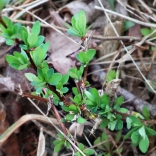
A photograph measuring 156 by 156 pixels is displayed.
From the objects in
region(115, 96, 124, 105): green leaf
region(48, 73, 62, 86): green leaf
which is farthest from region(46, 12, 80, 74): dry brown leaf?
region(48, 73, 62, 86): green leaf

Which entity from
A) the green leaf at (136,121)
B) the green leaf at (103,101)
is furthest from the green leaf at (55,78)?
the green leaf at (136,121)

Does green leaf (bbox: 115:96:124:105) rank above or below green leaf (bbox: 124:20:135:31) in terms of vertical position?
below

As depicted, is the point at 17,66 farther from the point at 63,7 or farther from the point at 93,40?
the point at 63,7

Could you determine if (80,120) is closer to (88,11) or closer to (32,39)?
(32,39)

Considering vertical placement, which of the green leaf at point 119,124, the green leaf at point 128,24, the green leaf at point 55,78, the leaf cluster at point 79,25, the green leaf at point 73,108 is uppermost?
the leaf cluster at point 79,25

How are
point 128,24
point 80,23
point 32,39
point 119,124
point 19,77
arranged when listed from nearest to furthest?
point 32,39, point 80,23, point 119,124, point 19,77, point 128,24

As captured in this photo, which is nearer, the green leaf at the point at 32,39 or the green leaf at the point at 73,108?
the green leaf at the point at 32,39

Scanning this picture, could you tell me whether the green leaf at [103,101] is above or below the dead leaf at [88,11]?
below

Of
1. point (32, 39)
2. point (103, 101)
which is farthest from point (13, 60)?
point (103, 101)

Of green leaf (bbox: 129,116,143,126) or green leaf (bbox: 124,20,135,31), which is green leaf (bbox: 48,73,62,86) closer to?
green leaf (bbox: 129,116,143,126)

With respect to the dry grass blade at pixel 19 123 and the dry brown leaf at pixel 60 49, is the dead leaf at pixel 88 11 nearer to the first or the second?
the dry brown leaf at pixel 60 49

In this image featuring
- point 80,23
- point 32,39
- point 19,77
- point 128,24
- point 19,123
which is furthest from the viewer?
point 128,24
